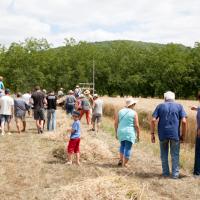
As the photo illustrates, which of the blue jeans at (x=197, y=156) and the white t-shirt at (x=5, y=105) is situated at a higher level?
the white t-shirt at (x=5, y=105)

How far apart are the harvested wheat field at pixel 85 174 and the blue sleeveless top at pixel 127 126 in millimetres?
785

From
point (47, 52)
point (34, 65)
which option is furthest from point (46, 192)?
point (47, 52)

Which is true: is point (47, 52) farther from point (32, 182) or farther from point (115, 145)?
point (32, 182)

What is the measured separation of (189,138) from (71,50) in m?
71.7

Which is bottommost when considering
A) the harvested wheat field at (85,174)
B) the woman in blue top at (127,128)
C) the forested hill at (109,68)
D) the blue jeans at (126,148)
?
the harvested wheat field at (85,174)

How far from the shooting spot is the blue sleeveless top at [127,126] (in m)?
11.6

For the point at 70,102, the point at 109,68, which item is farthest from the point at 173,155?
the point at 109,68

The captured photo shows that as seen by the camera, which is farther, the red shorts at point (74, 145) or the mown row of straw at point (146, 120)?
the mown row of straw at point (146, 120)

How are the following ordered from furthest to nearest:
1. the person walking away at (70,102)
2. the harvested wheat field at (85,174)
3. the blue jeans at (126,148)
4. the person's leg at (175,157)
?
1. the person walking away at (70,102)
2. the blue jeans at (126,148)
3. the person's leg at (175,157)
4. the harvested wheat field at (85,174)

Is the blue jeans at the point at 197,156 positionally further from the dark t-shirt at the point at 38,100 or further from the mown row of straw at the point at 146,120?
the dark t-shirt at the point at 38,100

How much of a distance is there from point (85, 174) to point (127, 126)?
5.61ft

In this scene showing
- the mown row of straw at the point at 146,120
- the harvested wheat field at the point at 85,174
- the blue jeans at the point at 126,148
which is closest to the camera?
the harvested wheat field at the point at 85,174

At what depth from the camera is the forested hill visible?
7538cm

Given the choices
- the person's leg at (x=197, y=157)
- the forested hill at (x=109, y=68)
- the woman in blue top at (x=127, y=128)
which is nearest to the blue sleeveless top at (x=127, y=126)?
the woman in blue top at (x=127, y=128)
